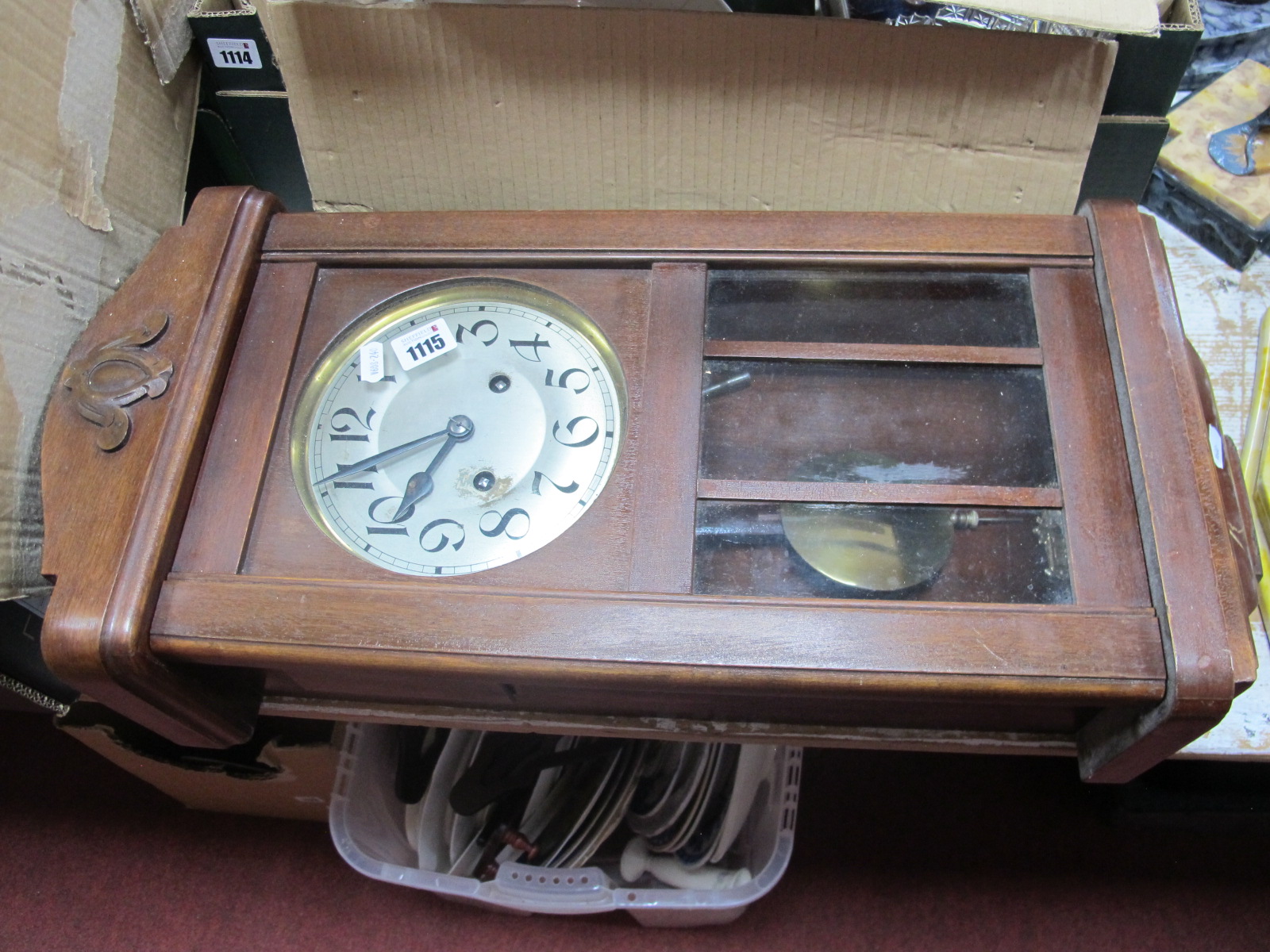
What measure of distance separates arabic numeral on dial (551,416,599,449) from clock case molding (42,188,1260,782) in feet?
0.14

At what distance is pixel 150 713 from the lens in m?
0.85

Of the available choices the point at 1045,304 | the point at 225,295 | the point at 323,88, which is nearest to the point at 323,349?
the point at 225,295

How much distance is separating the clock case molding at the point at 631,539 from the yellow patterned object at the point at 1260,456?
0.74ft

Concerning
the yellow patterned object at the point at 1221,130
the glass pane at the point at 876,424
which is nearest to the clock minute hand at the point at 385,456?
the glass pane at the point at 876,424

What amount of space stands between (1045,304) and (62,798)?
1470mm

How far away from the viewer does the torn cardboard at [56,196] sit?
89 cm

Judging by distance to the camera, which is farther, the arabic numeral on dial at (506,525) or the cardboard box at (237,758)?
the cardboard box at (237,758)

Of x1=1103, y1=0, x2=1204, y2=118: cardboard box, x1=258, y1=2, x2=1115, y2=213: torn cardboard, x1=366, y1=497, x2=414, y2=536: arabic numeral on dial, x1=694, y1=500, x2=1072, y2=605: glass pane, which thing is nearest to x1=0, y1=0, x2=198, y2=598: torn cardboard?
x1=258, y1=2, x2=1115, y2=213: torn cardboard

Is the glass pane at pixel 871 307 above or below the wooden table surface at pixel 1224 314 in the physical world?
above

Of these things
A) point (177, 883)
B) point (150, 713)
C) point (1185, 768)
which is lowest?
point (177, 883)

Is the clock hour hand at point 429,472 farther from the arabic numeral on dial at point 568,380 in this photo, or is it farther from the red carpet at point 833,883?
the red carpet at point 833,883

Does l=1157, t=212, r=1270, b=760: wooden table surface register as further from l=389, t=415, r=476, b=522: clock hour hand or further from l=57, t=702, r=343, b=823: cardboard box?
l=57, t=702, r=343, b=823: cardboard box

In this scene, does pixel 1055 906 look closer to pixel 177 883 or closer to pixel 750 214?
pixel 750 214

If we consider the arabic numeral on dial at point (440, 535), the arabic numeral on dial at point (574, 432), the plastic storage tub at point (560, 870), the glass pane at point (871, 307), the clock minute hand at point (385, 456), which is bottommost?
the plastic storage tub at point (560, 870)
